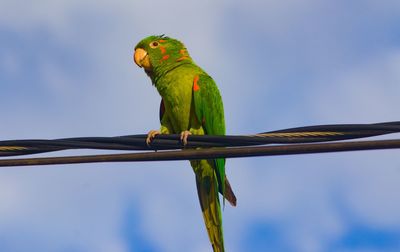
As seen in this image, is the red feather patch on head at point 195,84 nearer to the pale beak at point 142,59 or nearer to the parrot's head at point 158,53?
the parrot's head at point 158,53

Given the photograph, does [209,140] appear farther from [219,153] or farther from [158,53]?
[158,53]

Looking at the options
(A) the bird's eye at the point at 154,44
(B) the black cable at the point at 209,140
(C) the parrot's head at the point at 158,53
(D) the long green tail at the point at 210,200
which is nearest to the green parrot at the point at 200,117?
(D) the long green tail at the point at 210,200

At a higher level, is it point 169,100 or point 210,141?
point 169,100

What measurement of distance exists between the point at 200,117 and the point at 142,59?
127 centimetres

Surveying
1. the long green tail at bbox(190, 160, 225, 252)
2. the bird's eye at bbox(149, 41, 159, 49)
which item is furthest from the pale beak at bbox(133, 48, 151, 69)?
the long green tail at bbox(190, 160, 225, 252)

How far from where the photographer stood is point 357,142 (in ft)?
10.9

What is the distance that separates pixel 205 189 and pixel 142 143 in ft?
9.74

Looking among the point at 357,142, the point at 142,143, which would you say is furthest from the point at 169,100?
the point at 357,142

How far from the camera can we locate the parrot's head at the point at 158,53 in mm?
7129

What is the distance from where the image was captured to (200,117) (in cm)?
650

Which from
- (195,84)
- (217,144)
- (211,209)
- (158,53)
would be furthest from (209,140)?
(158,53)

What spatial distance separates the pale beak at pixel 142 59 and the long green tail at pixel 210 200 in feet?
4.65

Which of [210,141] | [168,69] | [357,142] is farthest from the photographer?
[168,69]

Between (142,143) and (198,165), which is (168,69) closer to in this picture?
(198,165)
